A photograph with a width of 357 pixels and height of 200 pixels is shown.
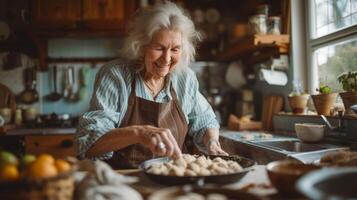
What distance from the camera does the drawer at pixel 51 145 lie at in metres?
2.82

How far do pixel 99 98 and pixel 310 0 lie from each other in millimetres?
1711

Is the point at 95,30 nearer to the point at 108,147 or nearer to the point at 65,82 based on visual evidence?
the point at 65,82

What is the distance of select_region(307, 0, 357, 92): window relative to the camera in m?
2.06

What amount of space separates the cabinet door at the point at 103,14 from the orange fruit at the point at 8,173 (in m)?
2.52

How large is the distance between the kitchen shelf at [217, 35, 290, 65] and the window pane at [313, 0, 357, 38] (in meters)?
0.23

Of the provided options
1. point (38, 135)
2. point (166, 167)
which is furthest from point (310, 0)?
point (38, 135)

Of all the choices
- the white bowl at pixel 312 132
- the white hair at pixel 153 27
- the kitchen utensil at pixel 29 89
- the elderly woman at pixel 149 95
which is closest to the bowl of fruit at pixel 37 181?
the elderly woman at pixel 149 95

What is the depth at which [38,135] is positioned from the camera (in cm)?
283

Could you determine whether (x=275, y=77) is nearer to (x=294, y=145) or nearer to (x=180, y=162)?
(x=294, y=145)

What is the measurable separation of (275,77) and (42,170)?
2.09 metres

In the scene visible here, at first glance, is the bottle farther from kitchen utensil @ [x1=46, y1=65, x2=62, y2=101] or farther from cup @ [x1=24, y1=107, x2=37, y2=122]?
kitchen utensil @ [x1=46, y1=65, x2=62, y2=101]

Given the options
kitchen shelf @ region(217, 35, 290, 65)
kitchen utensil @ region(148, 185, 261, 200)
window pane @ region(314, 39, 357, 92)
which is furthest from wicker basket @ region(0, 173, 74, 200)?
kitchen shelf @ region(217, 35, 290, 65)

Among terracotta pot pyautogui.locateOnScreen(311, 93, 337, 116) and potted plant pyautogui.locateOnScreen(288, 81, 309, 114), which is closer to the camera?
terracotta pot pyautogui.locateOnScreen(311, 93, 337, 116)

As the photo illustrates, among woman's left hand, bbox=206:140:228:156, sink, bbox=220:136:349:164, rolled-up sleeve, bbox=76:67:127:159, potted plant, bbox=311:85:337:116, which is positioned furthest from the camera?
potted plant, bbox=311:85:337:116
